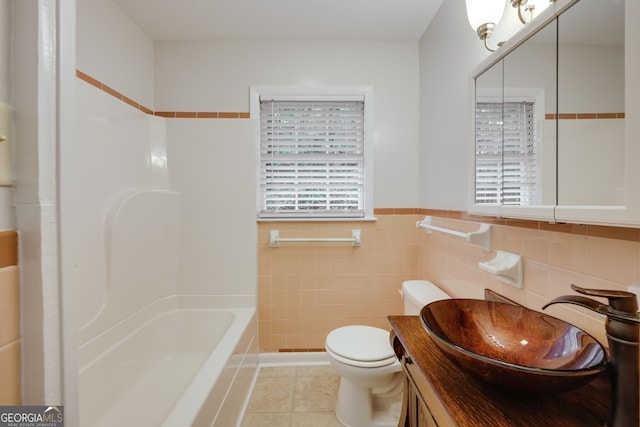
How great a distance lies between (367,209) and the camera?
2.10m

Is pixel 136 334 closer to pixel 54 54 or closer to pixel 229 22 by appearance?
pixel 54 54

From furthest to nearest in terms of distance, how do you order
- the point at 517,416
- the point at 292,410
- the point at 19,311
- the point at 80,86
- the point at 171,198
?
the point at 171,198
the point at 292,410
the point at 80,86
the point at 517,416
the point at 19,311

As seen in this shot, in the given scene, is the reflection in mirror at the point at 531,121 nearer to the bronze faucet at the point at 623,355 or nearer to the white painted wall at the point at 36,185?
the bronze faucet at the point at 623,355

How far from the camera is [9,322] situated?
0.44 meters

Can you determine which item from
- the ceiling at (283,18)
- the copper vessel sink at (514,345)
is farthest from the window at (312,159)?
the copper vessel sink at (514,345)

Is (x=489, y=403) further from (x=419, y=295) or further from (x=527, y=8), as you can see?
(x=527, y=8)

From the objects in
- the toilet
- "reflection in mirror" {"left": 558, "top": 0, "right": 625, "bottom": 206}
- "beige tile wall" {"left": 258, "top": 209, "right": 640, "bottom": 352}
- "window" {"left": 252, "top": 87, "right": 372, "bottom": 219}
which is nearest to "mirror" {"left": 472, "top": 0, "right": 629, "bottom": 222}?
"reflection in mirror" {"left": 558, "top": 0, "right": 625, "bottom": 206}

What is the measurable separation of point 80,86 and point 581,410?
7.25 ft

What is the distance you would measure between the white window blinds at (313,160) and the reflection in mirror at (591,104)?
55.5 inches

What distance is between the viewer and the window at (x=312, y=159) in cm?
Result: 214

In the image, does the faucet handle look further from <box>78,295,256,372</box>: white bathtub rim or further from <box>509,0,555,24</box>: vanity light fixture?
<box>78,295,256,372</box>: white bathtub rim

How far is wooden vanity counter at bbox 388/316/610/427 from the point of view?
596mm

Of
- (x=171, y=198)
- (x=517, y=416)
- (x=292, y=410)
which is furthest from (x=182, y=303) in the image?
(x=517, y=416)

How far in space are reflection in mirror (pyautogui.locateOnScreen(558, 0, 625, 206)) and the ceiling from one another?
49.1 inches
